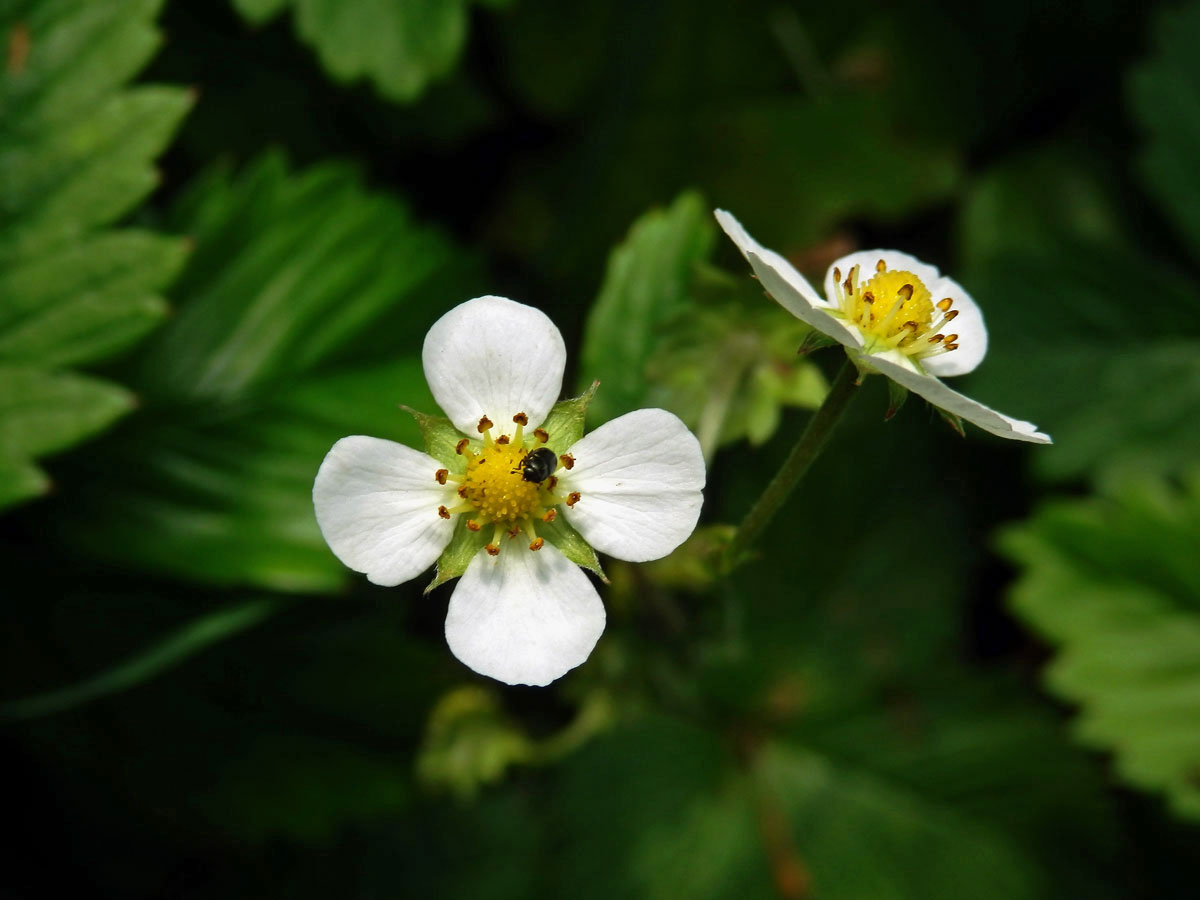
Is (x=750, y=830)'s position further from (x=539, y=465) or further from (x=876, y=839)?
(x=539, y=465)

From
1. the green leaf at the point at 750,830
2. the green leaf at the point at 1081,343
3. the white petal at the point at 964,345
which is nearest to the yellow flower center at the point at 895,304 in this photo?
the white petal at the point at 964,345

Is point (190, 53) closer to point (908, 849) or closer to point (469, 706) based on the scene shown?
point (469, 706)

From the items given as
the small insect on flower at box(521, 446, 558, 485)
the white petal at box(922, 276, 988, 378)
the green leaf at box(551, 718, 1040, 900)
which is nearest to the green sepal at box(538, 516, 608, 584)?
the small insect on flower at box(521, 446, 558, 485)

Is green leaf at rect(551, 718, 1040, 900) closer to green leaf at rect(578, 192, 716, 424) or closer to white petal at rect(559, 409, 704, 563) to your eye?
green leaf at rect(578, 192, 716, 424)

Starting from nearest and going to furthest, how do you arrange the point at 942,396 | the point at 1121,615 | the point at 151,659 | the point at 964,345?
the point at 942,396 < the point at 964,345 < the point at 151,659 < the point at 1121,615

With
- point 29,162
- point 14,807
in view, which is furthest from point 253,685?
point 29,162

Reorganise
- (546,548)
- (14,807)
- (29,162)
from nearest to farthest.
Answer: (546,548)
(29,162)
(14,807)

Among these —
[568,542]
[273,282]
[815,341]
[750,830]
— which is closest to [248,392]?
[273,282]
